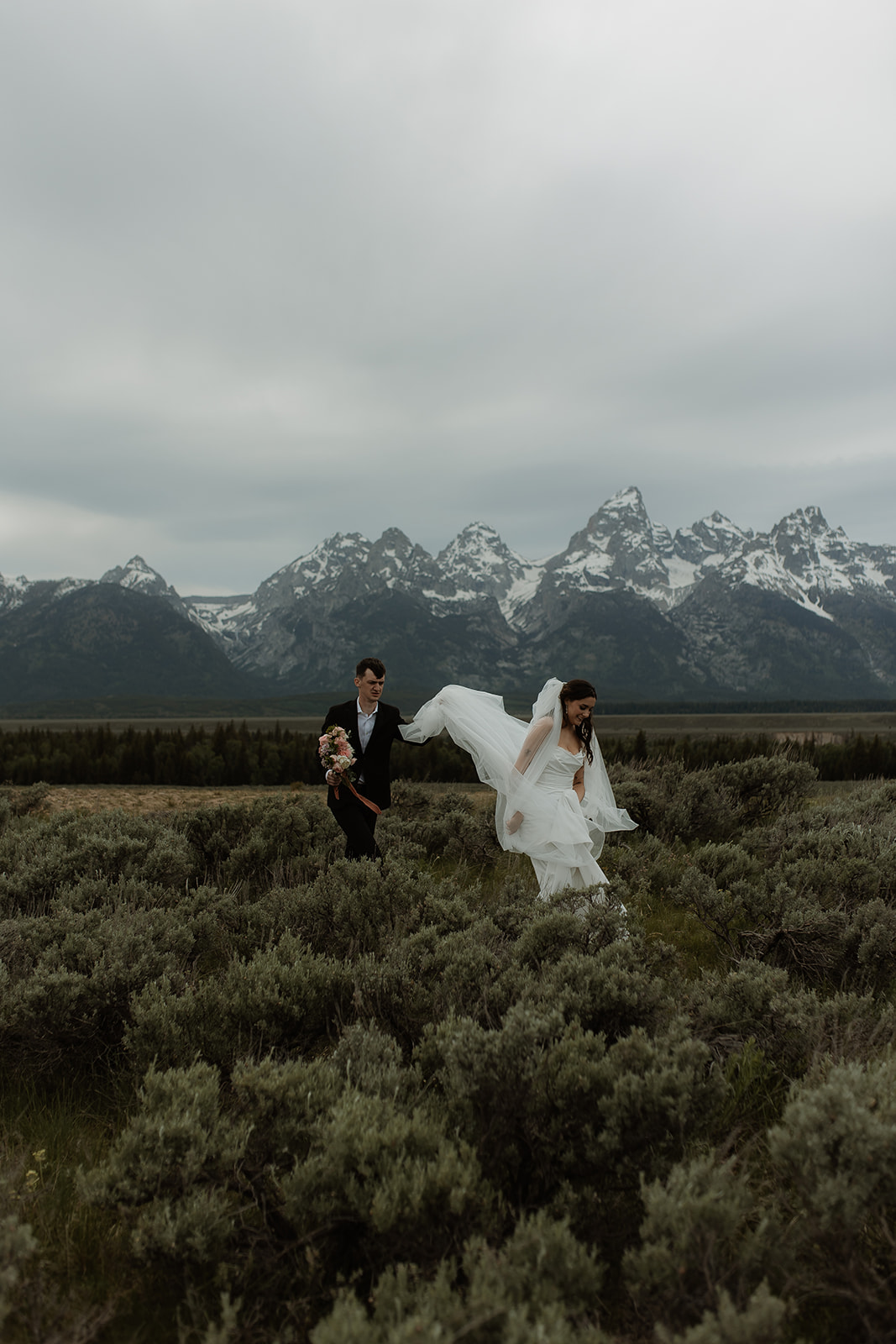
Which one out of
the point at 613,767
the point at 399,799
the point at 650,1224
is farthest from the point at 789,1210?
the point at 613,767

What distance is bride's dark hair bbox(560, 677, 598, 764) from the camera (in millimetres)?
7023

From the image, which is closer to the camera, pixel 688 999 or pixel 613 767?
pixel 688 999

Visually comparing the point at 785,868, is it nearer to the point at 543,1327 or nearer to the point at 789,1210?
the point at 789,1210

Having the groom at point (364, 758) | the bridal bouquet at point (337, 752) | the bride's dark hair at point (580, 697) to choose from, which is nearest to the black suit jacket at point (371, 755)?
the groom at point (364, 758)

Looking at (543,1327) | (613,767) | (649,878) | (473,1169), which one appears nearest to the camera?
(543,1327)

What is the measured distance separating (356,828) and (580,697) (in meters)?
2.73

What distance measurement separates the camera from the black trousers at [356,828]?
7539mm

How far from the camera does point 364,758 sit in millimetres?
7664

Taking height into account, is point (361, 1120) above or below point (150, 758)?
above

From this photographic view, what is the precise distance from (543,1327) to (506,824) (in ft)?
16.7

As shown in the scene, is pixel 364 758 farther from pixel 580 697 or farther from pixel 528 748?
pixel 580 697

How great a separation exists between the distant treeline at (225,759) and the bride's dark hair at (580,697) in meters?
Answer: 25.9

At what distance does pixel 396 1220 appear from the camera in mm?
2631

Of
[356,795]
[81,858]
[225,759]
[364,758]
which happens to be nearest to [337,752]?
[364,758]
